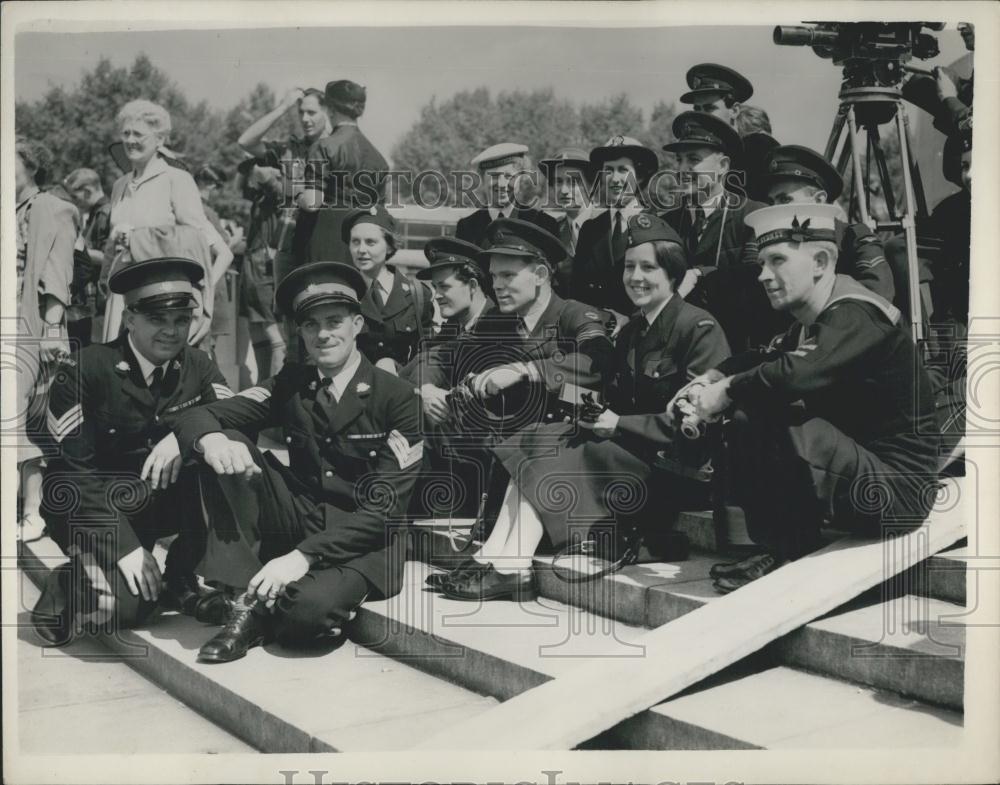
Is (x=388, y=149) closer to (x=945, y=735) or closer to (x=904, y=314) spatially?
(x=904, y=314)

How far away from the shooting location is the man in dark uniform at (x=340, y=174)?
17.4ft

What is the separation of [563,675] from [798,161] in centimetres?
243

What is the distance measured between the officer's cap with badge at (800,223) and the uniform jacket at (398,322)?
1.56 m

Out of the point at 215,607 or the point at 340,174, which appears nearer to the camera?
the point at 215,607

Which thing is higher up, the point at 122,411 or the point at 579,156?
the point at 579,156

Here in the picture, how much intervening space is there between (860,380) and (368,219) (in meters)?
2.29

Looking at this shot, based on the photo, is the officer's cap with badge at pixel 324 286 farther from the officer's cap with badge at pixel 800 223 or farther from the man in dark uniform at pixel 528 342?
the officer's cap with badge at pixel 800 223

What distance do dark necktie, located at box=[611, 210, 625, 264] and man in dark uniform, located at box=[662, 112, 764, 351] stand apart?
0.68ft

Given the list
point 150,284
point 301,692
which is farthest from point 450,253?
point 301,692

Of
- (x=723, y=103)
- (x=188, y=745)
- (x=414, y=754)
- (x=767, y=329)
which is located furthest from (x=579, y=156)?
(x=188, y=745)

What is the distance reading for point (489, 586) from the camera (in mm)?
5059

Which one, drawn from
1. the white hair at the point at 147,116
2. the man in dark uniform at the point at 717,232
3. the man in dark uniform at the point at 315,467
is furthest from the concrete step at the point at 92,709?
the man in dark uniform at the point at 717,232

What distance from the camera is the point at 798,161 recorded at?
5.13m

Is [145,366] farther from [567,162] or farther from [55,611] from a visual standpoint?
[567,162]
